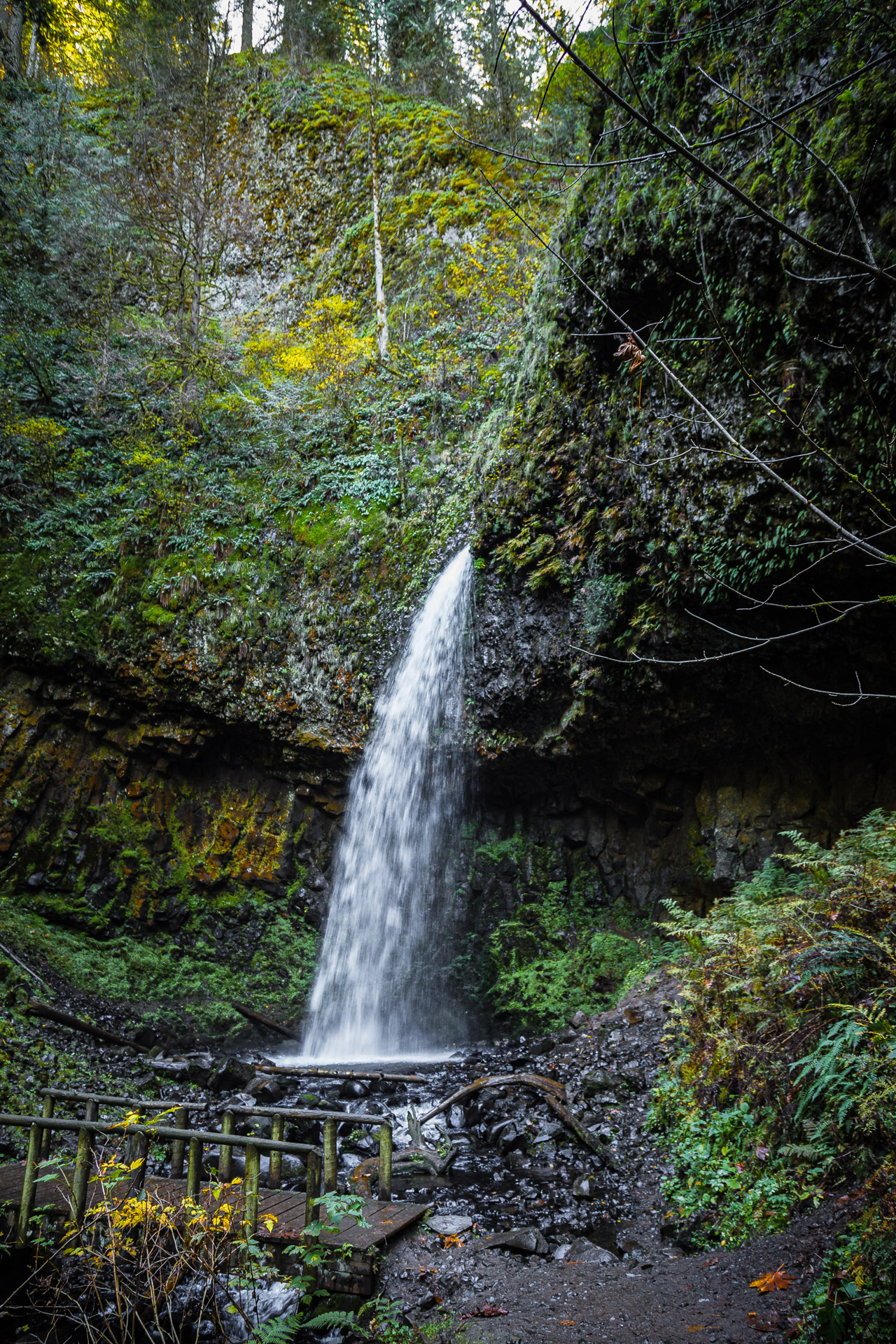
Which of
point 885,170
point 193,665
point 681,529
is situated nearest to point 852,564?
point 681,529

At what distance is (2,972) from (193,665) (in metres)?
4.68

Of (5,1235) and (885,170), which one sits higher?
(885,170)

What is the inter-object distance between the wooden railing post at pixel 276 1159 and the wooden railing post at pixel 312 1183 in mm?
260

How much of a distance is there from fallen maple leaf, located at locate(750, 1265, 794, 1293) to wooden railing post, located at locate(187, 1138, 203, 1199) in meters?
2.91

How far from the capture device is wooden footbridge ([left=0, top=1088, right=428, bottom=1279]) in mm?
3691

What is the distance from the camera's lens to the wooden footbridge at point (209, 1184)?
369 centimetres

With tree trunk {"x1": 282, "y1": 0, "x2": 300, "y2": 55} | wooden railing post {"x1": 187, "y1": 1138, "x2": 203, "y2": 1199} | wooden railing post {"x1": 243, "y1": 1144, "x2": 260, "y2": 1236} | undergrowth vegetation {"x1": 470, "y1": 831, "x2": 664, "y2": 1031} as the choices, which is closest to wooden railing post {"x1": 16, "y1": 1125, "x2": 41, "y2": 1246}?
wooden railing post {"x1": 187, "y1": 1138, "x2": 203, "y2": 1199}

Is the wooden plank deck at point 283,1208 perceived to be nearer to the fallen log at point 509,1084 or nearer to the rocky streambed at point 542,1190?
the rocky streambed at point 542,1190

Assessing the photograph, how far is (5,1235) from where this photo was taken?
3936mm

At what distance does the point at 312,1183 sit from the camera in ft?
12.2

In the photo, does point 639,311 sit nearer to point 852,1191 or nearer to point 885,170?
point 885,170

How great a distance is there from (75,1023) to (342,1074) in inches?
124

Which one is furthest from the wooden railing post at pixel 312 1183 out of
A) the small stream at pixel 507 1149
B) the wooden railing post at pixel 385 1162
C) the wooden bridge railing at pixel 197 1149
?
the small stream at pixel 507 1149

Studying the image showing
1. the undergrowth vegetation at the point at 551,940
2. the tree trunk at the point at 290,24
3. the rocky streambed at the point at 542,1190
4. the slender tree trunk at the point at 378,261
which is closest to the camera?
the rocky streambed at the point at 542,1190
